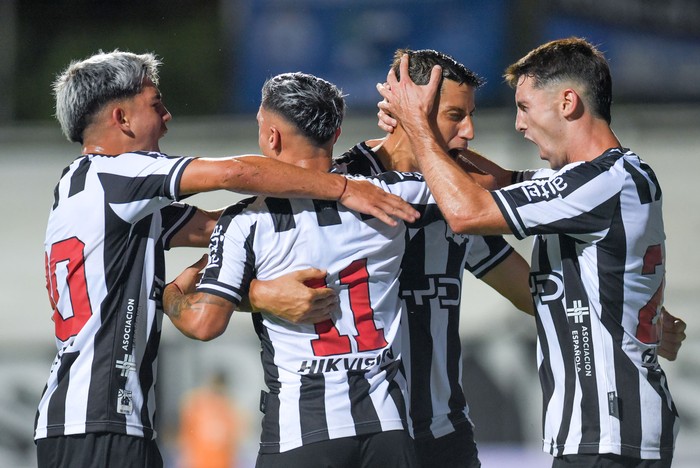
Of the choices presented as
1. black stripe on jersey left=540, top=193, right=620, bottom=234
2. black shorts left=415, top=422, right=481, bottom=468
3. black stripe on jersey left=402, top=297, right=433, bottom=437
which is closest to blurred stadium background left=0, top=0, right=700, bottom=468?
black shorts left=415, top=422, right=481, bottom=468

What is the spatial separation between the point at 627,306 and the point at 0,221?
35.7 feet

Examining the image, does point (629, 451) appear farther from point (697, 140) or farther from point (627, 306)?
point (697, 140)

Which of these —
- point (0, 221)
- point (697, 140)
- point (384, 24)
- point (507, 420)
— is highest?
point (384, 24)

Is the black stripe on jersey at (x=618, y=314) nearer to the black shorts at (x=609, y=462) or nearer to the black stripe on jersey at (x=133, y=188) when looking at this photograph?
the black shorts at (x=609, y=462)

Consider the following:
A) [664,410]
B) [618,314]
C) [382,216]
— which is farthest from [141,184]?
[664,410]

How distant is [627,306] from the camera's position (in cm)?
370

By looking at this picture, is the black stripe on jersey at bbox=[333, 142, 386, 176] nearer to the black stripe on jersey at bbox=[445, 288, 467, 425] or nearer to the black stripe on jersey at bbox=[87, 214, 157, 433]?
the black stripe on jersey at bbox=[445, 288, 467, 425]

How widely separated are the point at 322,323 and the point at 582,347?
931 mm

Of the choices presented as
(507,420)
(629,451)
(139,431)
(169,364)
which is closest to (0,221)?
(169,364)

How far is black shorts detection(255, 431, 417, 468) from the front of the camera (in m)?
3.49

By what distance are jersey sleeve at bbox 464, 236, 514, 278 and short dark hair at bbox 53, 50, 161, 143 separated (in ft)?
4.98

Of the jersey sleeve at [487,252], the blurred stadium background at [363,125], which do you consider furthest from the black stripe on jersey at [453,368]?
the blurred stadium background at [363,125]

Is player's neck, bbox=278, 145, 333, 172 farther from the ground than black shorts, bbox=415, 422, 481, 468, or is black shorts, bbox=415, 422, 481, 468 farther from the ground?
player's neck, bbox=278, 145, 333, 172

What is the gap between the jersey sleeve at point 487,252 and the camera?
4375mm
